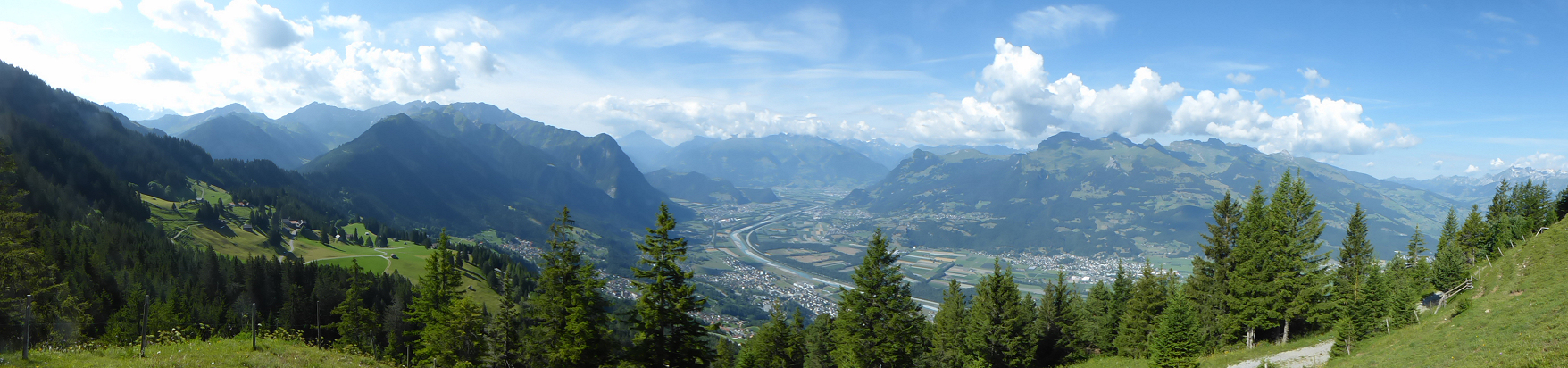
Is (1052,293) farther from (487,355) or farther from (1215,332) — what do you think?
(487,355)

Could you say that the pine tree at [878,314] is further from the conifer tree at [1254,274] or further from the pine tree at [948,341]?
the conifer tree at [1254,274]

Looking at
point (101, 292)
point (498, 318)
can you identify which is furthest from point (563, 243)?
point (101, 292)

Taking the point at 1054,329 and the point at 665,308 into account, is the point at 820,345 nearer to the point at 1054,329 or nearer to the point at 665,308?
the point at 1054,329

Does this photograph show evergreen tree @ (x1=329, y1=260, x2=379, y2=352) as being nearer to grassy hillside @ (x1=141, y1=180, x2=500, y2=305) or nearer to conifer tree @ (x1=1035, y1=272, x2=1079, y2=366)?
grassy hillside @ (x1=141, y1=180, x2=500, y2=305)

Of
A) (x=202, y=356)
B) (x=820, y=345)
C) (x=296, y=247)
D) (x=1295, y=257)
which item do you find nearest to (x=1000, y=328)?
(x=820, y=345)

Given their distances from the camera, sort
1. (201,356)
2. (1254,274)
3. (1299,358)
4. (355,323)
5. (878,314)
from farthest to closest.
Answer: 1. (355,323)
2. (1254,274)
3. (878,314)
4. (1299,358)
5. (201,356)

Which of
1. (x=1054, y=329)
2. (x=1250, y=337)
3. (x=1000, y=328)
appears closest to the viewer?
(x=1250, y=337)
